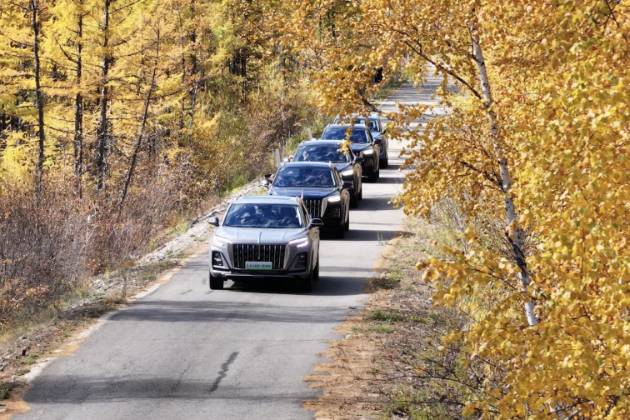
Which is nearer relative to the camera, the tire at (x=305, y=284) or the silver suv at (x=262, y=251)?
the silver suv at (x=262, y=251)

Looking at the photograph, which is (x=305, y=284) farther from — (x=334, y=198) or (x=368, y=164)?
(x=368, y=164)

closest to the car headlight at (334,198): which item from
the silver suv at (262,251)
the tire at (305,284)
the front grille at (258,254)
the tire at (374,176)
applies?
the silver suv at (262,251)

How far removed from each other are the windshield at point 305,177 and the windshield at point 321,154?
473cm

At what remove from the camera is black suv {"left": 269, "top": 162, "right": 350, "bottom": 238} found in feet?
87.1

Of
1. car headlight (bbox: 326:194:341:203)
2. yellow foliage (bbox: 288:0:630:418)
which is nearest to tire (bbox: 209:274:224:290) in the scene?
car headlight (bbox: 326:194:341:203)

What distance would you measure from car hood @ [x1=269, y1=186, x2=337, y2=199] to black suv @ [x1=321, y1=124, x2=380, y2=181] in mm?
11786

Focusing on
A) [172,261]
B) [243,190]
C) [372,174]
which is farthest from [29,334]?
[372,174]

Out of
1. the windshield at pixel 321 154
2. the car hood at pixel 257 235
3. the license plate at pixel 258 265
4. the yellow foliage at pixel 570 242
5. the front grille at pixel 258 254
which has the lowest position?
the license plate at pixel 258 265

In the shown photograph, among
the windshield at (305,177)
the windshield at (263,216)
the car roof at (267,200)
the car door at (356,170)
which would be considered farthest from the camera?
the car door at (356,170)

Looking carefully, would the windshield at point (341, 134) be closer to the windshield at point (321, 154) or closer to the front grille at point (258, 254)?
the windshield at point (321, 154)

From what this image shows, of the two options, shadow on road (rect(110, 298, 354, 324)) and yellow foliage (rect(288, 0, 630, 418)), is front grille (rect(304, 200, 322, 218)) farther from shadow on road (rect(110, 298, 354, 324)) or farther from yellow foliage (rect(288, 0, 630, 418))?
yellow foliage (rect(288, 0, 630, 418))

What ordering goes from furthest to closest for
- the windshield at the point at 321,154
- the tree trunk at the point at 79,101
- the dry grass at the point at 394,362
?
1. the tree trunk at the point at 79,101
2. the windshield at the point at 321,154
3. the dry grass at the point at 394,362

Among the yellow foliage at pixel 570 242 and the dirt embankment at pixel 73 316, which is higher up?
the yellow foliage at pixel 570 242

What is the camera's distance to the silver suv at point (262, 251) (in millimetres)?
19422
